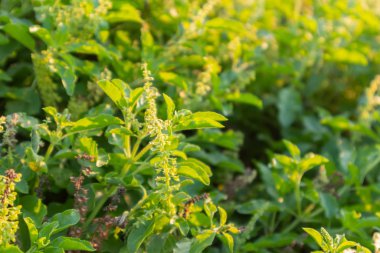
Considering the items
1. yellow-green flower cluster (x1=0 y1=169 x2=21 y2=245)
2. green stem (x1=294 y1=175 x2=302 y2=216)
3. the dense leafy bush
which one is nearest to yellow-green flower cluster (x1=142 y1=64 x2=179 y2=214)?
the dense leafy bush

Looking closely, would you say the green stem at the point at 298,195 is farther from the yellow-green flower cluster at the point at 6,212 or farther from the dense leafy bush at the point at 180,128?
the yellow-green flower cluster at the point at 6,212

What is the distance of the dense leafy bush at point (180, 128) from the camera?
1860mm

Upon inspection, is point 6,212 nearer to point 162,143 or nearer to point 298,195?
point 162,143

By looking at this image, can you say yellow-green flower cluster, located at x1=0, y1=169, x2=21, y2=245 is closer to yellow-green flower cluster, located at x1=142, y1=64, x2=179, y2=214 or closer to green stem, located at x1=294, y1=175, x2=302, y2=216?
yellow-green flower cluster, located at x1=142, y1=64, x2=179, y2=214

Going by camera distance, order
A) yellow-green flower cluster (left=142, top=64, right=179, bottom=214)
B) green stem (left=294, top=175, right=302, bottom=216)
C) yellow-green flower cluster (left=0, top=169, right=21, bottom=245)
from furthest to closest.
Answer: green stem (left=294, top=175, right=302, bottom=216) → yellow-green flower cluster (left=142, top=64, right=179, bottom=214) → yellow-green flower cluster (left=0, top=169, right=21, bottom=245)

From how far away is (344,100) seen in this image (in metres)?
3.71

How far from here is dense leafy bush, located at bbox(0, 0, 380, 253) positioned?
73.2 inches

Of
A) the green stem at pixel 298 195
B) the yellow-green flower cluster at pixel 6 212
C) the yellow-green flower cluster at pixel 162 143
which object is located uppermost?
the yellow-green flower cluster at pixel 162 143

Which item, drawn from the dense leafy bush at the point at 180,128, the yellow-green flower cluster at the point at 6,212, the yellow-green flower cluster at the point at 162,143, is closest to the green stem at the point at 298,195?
the dense leafy bush at the point at 180,128

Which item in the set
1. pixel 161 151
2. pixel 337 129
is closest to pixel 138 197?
pixel 161 151

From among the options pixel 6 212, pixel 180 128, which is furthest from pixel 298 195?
pixel 6 212

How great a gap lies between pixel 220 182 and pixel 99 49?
87 cm

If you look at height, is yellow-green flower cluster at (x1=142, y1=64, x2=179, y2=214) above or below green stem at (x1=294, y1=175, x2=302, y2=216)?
above

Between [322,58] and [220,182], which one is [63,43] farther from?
[322,58]
